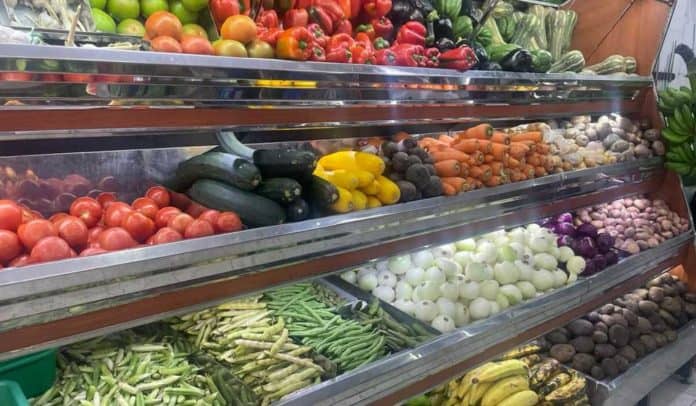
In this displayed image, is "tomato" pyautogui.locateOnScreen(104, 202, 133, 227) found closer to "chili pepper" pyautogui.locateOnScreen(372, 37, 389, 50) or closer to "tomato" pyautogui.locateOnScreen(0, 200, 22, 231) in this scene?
"tomato" pyautogui.locateOnScreen(0, 200, 22, 231)

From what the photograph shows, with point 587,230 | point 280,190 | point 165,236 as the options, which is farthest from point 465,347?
point 587,230

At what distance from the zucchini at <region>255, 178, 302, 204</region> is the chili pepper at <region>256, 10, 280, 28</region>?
0.88m

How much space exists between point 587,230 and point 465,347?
167 centimetres

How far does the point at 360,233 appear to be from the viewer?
2314mm

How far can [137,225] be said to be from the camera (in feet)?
6.06

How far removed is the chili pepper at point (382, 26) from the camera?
3.09m

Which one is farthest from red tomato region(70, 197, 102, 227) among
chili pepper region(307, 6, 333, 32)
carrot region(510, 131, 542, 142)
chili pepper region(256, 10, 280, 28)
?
carrot region(510, 131, 542, 142)

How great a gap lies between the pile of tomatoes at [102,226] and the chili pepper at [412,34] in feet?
5.17

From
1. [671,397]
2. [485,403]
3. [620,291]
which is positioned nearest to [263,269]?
[485,403]

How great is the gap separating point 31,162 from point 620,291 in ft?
11.7

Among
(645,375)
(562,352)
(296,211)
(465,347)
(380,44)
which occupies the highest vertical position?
(380,44)

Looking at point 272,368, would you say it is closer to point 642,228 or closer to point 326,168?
point 326,168

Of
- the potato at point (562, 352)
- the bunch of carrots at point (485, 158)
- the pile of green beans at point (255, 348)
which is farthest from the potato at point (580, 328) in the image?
the pile of green beans at point (255, 348)

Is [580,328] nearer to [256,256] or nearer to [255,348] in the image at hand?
[255,348]
